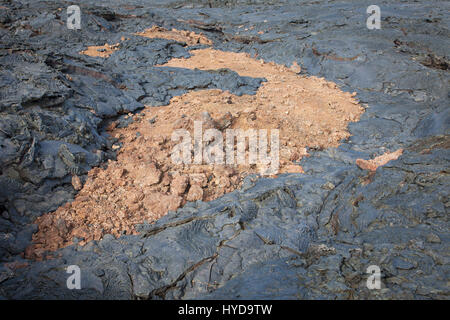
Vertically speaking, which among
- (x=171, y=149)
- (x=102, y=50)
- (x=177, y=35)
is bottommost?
(x=171, y=149)

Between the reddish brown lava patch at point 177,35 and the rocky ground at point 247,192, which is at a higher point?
the reddish brown lava patch at point 177,35

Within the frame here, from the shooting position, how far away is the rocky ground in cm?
204

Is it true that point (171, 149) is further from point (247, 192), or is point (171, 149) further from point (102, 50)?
point (102, 50)

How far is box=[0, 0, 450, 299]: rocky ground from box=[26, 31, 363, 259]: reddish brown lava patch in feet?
0.31

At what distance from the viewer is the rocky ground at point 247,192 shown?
80.3 inches

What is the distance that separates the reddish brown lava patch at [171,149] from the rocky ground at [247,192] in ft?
0.31

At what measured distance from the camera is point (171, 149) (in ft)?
11.7

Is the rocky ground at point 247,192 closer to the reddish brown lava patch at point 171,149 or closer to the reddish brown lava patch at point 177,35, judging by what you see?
the reddish brown lava patch at point 171,149

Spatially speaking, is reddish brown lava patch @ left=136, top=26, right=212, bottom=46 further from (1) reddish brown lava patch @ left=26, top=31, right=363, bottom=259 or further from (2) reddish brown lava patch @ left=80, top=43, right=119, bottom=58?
(1) reddish brown lava patch @ left=26, top=31, right=363, bottom=259

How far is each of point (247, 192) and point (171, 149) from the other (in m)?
1.11

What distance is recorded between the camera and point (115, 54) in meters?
6.60

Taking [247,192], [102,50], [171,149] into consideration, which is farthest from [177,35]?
[247,192]

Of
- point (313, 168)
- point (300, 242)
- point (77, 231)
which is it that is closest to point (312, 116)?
point (313, 168)

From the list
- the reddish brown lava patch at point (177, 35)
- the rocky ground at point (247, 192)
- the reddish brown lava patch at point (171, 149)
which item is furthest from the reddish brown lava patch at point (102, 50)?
the reddish brown lava patch at point (171, 149)
